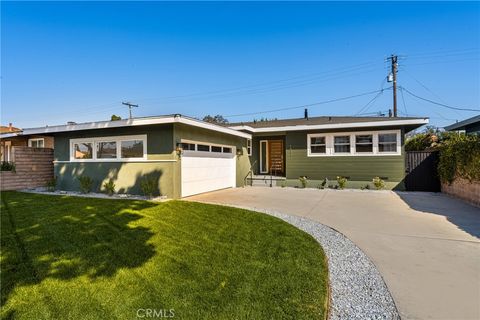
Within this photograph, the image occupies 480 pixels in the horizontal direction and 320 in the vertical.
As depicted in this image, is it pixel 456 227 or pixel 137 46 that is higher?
pixel 137 46

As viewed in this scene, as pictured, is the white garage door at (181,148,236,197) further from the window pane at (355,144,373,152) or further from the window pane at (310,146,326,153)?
the window pane at (355,144,373,152)

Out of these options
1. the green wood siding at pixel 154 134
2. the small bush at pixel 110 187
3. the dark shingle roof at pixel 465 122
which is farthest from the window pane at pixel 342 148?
the small bush at pixel 110 187

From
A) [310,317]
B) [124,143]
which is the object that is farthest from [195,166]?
[310,317]

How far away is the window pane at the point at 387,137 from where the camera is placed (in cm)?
1168

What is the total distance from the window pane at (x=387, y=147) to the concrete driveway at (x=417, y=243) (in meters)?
3.38

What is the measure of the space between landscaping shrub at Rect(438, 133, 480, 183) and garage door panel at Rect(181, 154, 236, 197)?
8736 millimetres

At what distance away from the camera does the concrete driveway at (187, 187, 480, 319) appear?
2.68m

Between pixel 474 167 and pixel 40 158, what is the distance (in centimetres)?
1692

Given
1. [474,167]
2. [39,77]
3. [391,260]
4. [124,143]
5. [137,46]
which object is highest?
[137,46]

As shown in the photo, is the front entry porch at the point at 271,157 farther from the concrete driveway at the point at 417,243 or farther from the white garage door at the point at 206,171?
the concrete driveway at the point at 417,243

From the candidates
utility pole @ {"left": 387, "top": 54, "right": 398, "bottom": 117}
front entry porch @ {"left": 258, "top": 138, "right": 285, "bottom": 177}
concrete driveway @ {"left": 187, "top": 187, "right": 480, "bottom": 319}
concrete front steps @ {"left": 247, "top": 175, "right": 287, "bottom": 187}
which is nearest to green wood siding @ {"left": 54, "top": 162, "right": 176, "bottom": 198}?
concrete driveway @ {"left": 187, "top": 187, "right": 480, "bottom": 319}

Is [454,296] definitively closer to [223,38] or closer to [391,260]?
[391,260]

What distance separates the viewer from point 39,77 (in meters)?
13.8

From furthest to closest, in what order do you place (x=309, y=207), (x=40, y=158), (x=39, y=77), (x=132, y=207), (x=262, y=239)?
(x=39, y=77)
(x=40, y=158)
(x=309, y=207)
(x=132, y=207)
(x=262, y=239)
